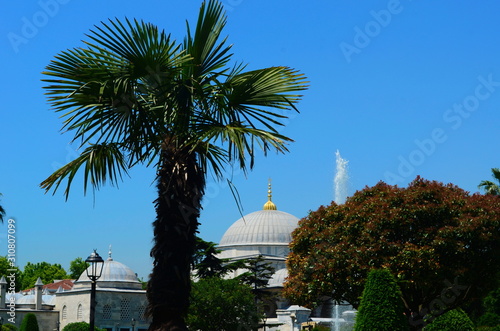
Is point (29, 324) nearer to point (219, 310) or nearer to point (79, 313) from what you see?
point (219, 310)

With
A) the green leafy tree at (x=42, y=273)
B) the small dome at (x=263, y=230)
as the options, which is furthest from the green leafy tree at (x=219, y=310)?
the green leafy tree at (x=42, y=273)

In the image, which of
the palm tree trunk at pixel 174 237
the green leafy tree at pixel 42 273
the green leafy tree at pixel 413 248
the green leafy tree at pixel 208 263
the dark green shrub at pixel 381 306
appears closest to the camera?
the palm tree trunk at pixel 174 237

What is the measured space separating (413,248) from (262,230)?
50319mm

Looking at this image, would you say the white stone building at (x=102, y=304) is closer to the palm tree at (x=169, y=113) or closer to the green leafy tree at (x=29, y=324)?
the green leafy tree at (x=29, y=324)

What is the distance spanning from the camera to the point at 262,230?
7000 centimetres

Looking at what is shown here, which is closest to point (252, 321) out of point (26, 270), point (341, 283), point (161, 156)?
point (341, 283)

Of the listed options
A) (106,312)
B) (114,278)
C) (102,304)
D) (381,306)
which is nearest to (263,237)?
(114,278)

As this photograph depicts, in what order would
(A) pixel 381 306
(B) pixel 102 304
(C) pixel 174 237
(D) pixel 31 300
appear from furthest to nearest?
(D) pixel 31 300 → (B) pixel 102 304 → (A) pixel 381 306 → (C) pixel 174 237

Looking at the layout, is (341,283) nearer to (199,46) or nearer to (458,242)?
(458,242)

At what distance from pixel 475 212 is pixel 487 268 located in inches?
72.2

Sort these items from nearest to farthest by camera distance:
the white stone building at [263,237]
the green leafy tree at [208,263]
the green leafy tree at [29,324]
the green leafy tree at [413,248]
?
the green leafy tree at [413,248] → the green leafy tree at [29,324] → the green leafy tree at [208,263] → the white stone building at [263,237]

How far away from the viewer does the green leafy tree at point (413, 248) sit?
20.1 metres

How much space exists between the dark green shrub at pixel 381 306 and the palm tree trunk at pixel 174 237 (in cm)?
702

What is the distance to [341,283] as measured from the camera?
69.6ft
